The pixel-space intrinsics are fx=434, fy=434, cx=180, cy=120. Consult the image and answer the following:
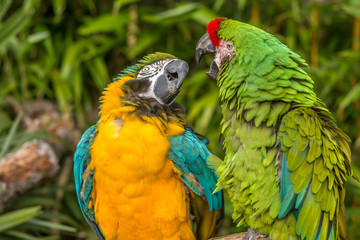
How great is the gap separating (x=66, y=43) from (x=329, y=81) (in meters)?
1.70

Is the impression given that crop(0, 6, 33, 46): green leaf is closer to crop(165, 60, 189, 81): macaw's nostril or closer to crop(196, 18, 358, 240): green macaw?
crop(165, 60, 189, 81): macaw's nostril

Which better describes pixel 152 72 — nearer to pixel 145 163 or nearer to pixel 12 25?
pixel 145 163

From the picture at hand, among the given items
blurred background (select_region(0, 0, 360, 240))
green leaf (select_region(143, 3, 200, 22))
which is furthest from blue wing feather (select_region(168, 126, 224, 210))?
green leaf (select_region(143, 3, 200, 22))

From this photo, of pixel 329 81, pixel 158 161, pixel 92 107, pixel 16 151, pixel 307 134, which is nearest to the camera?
pixel 307 134

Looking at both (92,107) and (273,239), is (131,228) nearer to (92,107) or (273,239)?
(273,239)

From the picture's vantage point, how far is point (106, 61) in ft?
10.3

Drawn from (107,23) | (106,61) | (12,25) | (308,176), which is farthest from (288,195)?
(106,61)

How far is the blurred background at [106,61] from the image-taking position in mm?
2449

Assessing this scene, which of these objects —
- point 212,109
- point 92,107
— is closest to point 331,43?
point 212,109

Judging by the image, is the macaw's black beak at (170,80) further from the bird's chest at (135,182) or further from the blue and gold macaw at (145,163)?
the bird's chest at (135,182)

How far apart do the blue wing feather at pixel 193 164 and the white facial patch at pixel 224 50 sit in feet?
0.93

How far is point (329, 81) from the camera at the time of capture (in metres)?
2.40

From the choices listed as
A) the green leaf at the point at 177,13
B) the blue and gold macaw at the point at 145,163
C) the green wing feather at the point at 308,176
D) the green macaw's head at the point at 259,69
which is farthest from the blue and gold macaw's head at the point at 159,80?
the green leaf at the point at 177,13

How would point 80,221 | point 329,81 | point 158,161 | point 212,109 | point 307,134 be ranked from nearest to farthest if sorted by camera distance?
point 307,134
point 158,161
point 329,81
point 212,109
point 80,221
